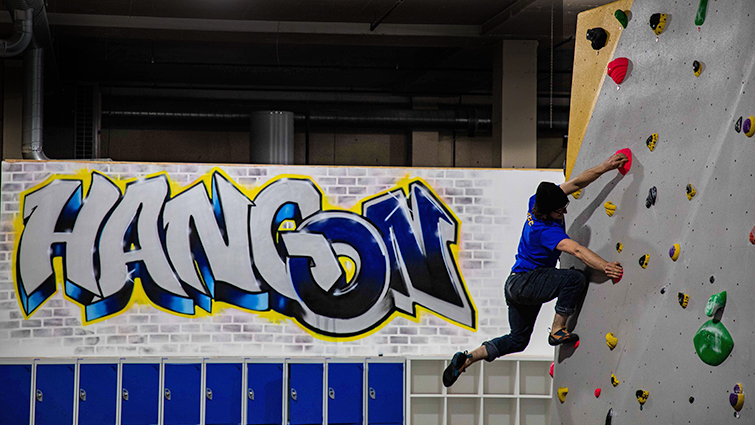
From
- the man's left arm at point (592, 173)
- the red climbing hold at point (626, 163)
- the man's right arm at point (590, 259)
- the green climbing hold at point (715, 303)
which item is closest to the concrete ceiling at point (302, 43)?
the man's left arm at point (592, 173)

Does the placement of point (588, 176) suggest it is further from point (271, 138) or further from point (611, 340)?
point (271, 138)

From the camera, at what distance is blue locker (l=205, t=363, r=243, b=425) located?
283 inches

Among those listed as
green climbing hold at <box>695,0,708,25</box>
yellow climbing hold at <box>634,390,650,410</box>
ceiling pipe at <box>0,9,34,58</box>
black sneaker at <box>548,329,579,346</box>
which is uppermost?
ceiling pipe at <box>0,9,34,58</box>

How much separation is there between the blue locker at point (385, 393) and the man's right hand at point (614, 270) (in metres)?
3.89

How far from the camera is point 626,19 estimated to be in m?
3.90

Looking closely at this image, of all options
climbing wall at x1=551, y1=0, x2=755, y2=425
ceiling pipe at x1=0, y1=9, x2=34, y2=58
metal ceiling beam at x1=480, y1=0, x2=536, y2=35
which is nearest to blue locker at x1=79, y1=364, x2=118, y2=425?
ceiling pipe at x1=0, y1=9, x2=34, y2=58

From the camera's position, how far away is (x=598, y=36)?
409cm

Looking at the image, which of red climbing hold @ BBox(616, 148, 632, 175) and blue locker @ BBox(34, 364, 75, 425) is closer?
red climbing hold @ BBox(616, 148, 632, 175)

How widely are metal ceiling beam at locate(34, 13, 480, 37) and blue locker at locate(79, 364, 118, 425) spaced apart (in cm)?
444

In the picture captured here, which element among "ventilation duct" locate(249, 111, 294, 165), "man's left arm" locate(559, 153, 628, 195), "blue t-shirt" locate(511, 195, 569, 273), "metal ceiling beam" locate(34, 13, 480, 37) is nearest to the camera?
"man's left arm" locate(559, 153, 628, 195)

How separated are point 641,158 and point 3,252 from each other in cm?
612

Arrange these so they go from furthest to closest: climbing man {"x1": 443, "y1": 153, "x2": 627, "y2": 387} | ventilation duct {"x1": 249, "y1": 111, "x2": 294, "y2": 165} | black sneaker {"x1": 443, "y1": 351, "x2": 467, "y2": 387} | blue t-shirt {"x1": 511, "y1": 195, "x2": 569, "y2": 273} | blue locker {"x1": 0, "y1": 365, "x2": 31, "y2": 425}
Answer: ventilation duct {"x1": 249, "y1": 111, "x2": 294, "y2": 165} → blue locker {"x1": 0, "y1": 365, "x2": 31, "y2": 425} → black sneaker {"x1": 443, "y1": 351, "x2": 467, "y2": 387} → blue t-shirt {"x1": 511, "y1": 195, "x2": 569, "y2": 273} → climbing man {"x1": 443, "y1": 153, "x2": 627, "y2": 387}

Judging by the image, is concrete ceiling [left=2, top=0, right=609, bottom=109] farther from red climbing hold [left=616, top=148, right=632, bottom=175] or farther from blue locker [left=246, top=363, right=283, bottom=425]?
blue locker [left=246, top=363, right=283, bottom=425]

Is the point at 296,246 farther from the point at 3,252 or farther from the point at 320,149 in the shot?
the point at 320,149
